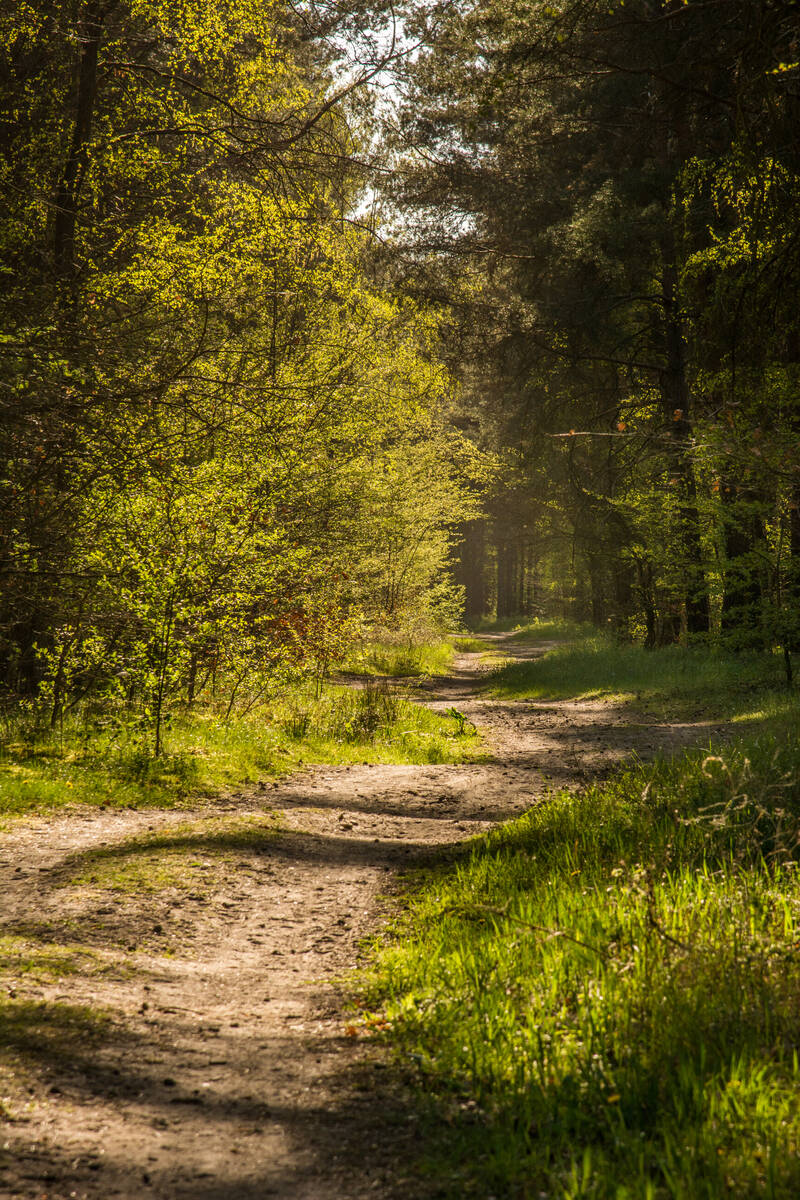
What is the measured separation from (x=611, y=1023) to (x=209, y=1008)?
1901 mm

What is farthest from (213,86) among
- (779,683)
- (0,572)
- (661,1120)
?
(661,1120)

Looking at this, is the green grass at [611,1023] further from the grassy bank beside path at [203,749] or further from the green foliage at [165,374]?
the green foliage at [165,374]

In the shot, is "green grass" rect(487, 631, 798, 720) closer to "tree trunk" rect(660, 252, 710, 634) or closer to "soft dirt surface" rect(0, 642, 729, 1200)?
"tree trunk" rect(660, 252, 710, 634)

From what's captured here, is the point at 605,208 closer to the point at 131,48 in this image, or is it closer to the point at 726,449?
the point at 131,48

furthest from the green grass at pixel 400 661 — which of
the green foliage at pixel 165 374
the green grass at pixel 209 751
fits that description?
the green grass at pixel 209 751

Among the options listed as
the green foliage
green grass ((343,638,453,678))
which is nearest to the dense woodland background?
the green foliage

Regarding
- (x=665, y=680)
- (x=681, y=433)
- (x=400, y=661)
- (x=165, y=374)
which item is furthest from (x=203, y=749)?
(x=400, y=661)

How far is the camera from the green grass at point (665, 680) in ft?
41.1

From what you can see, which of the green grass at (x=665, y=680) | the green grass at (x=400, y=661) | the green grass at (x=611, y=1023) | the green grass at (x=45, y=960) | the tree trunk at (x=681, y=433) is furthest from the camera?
the green grass at (x=400, y=661)

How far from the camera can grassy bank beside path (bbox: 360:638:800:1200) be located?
7.75ft

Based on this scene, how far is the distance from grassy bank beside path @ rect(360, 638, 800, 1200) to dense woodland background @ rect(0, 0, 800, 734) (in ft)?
8.66

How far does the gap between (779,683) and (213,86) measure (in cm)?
1350

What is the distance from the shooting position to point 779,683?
13.2 meters

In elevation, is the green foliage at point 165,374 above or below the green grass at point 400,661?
above
